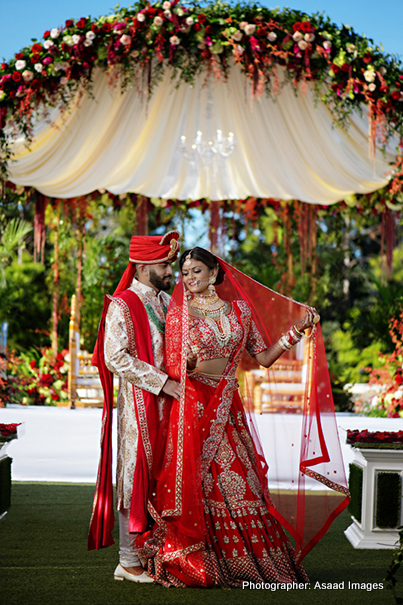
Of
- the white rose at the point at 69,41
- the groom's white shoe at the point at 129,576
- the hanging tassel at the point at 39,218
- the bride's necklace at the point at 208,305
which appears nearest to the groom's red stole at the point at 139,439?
the groom's white shoe at the point at 129,576

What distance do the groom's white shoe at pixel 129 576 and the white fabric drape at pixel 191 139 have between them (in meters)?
3.85

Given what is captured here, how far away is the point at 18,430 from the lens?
4.18 m

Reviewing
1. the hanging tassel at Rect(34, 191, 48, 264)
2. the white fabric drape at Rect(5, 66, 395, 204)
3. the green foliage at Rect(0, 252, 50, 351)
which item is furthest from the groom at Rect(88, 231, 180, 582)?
the green foliage at Rect(0, 252, 50, 351)

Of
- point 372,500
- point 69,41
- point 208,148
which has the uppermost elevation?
point 69,41

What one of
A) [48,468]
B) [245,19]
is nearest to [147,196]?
[245,19]

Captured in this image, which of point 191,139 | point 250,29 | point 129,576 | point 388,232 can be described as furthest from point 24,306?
point 129,576

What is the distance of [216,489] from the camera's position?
3014 mm

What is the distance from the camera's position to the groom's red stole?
301 centimetres

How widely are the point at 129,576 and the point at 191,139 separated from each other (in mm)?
4446

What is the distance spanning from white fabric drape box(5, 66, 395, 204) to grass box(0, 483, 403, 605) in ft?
10.2

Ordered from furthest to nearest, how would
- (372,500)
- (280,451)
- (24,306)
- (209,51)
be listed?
(24,306)
(209,51)
(372,500)
(280,451)

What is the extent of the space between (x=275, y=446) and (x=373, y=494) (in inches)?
31.4

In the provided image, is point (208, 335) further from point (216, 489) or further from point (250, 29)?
point (250, 29)

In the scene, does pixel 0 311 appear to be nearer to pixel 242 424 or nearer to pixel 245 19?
pixel 245 19
